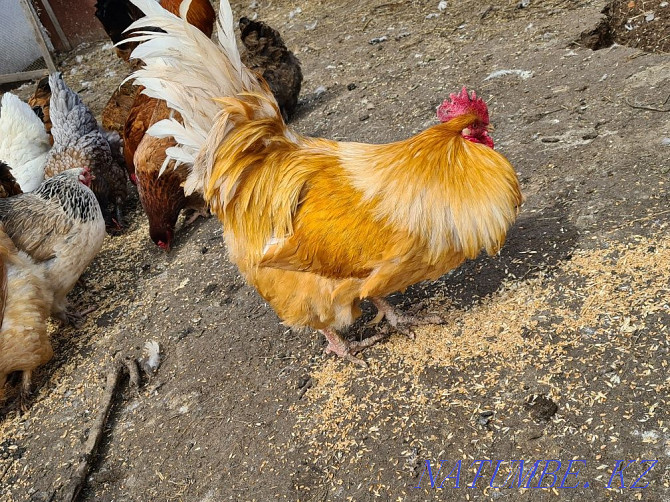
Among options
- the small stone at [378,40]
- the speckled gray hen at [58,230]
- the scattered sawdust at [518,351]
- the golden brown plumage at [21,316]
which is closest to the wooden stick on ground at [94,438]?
the golden brown plumage at [21,316]

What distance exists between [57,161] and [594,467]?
5.94 m

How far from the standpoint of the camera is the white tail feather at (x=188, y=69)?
9.58 ft

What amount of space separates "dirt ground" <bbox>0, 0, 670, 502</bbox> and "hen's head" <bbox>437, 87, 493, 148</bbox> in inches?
37.9

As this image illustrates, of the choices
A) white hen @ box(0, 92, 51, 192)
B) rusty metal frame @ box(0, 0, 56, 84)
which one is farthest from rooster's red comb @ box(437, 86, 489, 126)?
rusty metal frame @ box(0, 0, 56, 84)

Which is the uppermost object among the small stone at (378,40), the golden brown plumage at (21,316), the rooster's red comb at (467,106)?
the rooster's red comb at (467,106)

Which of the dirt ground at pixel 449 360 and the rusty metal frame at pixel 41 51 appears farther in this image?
the rusty metal frame at pixel 41 51

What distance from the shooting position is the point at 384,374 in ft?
10.9

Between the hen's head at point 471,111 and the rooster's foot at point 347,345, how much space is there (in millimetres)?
1358

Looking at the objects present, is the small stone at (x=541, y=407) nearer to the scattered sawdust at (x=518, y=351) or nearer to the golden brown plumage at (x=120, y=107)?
the scattered sawdust at (x=518, y=351)

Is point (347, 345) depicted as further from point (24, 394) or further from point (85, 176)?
point (85, 176)

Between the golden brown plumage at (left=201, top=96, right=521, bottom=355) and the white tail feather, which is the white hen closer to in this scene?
the white tail feather

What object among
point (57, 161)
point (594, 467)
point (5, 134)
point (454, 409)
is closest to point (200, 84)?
point (454, 409)

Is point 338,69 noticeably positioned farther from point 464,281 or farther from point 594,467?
point 594,467

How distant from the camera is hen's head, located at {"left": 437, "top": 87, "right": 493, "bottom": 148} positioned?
A: 120 inches
